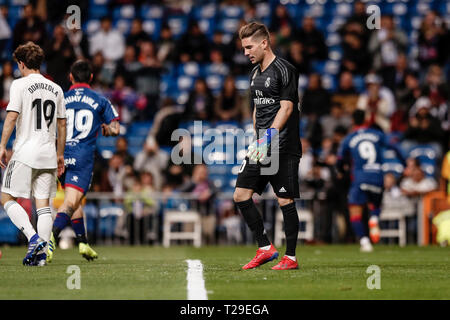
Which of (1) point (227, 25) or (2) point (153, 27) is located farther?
(2) point (153, 27)

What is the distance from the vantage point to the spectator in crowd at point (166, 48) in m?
21.9

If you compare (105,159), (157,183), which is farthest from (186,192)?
(105,159)

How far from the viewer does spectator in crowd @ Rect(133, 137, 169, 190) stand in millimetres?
18422

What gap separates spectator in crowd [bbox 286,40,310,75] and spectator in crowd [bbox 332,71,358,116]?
1.00m

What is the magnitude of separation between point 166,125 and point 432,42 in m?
6.91

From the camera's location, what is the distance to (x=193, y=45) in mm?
21688

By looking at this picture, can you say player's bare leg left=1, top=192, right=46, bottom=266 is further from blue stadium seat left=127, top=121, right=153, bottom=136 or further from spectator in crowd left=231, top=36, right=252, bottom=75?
spectator in crowd left=231, top=36, right=252, bottom=75

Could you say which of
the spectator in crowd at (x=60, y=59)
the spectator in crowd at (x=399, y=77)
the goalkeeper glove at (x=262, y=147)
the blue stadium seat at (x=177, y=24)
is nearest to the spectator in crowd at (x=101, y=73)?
the spectator in crowd at (x=60, y=59)

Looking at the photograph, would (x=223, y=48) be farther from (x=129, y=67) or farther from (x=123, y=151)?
(x=123, y=151)

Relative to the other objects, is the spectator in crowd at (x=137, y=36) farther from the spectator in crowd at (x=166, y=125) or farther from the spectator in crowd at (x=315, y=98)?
the spectator in crowd at (x=315, y=98)

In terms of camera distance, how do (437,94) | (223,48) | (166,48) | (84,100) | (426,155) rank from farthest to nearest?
(166,48)
(223,48)
(437,94)
(426,155)
(84,100)

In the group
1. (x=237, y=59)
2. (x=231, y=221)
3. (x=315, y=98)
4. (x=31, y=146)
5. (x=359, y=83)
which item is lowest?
(x=231, y=221)

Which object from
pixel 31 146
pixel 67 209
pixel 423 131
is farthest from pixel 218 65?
pixel 31 146
